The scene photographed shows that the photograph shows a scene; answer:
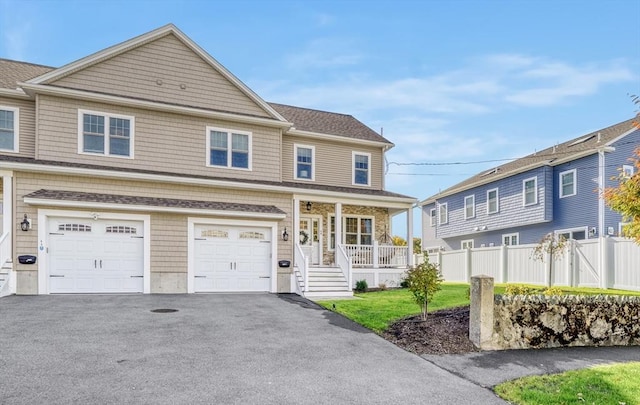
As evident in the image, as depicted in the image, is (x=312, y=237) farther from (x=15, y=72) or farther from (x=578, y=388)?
(x=15, y=72)

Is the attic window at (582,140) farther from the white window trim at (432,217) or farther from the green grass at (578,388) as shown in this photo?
the green grass at (578,388)

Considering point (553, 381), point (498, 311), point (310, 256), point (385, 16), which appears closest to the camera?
point (553, 381)

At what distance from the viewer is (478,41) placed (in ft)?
55.9

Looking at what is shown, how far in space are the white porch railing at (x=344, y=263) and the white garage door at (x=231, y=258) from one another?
2596 mm

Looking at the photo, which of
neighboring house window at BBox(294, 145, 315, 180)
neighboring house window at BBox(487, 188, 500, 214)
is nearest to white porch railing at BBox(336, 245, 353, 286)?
neighboring house window at BBox(294, 145, 315, 180)

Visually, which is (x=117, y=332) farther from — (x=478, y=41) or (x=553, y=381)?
(x=478, y=41)

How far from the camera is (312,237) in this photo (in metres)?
17.9

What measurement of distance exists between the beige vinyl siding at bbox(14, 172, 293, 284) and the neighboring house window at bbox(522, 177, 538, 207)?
43.8ft

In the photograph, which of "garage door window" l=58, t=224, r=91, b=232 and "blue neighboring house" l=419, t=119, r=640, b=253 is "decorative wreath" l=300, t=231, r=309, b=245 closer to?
"garage door window" l=58, t=224, r=91, b=232

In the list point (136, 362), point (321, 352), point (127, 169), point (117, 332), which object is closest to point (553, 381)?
point (321, 352)

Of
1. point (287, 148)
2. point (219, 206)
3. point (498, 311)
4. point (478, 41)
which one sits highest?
point (478, 41)

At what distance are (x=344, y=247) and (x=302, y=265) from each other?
2257mm

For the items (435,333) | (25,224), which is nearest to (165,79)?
(25,224)

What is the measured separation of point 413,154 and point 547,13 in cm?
1333
